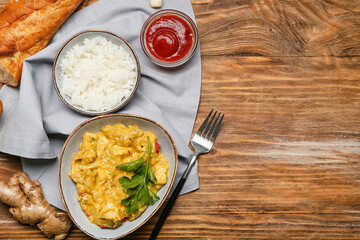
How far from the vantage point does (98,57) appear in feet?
8.43

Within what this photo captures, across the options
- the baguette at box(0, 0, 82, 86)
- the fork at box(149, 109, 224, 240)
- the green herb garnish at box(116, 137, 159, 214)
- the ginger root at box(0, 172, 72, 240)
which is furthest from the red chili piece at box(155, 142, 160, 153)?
the baguette at box(0, 0, 82, 86)

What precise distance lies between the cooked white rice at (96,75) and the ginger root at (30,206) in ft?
2.47

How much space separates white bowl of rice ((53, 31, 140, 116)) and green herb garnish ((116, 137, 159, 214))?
1.50 ft

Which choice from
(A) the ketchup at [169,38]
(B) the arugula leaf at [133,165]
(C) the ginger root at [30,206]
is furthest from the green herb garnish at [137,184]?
(A) the ketchup at [169,38]

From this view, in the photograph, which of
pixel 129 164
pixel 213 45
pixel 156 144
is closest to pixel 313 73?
pixel 213 45

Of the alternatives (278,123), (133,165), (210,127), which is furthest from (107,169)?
(278,123)

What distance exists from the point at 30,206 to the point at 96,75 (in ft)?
3.71

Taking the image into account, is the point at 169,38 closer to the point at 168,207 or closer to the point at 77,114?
the point at 77,114

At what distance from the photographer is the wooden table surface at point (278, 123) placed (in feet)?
9.05

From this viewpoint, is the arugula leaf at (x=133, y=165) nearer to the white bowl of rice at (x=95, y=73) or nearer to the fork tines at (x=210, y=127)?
the white bowl of rice at (x=95, y=73)

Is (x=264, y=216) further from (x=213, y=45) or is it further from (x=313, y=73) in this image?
(x=213, y=45)

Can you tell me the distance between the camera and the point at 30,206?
2518 mm

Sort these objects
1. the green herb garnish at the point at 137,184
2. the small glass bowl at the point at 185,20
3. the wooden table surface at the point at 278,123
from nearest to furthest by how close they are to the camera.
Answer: the green herb garnish at the point at 137,184 < the small glass bowl at the point at 185,20 < the wooden table surface at the point at 278,123

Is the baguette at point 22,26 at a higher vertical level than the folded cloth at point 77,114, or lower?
higher
